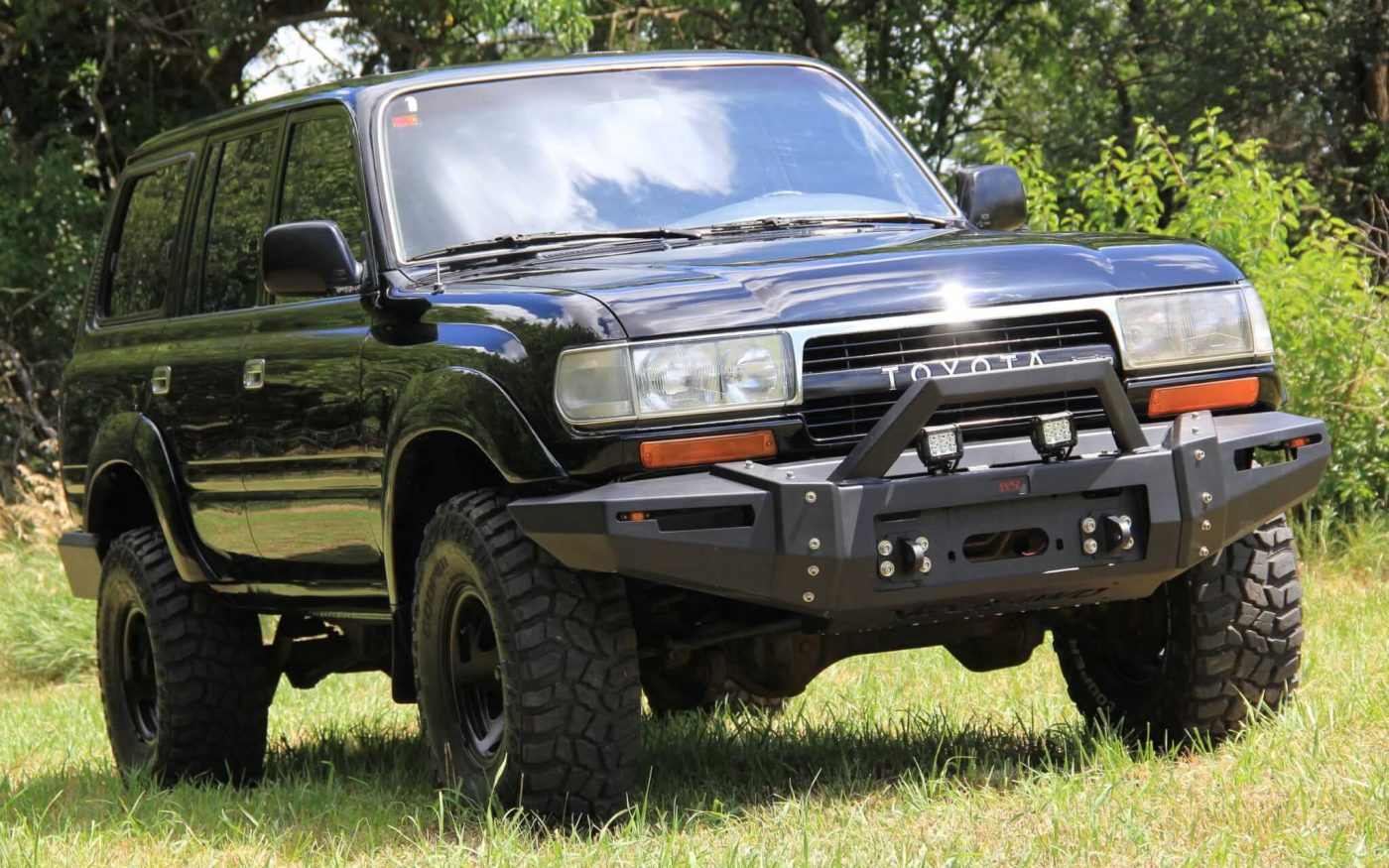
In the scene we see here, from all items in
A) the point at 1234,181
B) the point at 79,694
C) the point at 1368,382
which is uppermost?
the point at 1234,181

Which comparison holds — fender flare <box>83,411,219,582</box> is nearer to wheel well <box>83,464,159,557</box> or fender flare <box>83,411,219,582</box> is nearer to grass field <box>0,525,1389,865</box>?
wheel well <box>83,464,159,557</box>

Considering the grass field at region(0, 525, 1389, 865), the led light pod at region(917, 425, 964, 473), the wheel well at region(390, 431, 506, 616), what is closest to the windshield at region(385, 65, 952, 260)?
the wheel well at region(390, 431, 506, 616)

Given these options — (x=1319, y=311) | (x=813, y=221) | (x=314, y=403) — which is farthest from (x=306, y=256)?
(x=1319, y=311)

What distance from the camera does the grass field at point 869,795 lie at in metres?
4.17

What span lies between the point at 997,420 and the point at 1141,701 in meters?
1.25

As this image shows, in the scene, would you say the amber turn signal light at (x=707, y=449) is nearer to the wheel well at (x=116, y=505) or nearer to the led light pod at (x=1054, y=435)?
the led light pod at (x=1054, y=435)

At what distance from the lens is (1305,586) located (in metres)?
9.08

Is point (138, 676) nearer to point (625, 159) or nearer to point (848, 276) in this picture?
point (625, 159)

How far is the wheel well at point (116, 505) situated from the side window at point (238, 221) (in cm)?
78

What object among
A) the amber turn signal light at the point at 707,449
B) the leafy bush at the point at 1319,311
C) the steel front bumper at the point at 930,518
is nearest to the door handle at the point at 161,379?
the steel front bumper at the point at 930,518

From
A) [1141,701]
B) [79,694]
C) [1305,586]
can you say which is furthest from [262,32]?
[1141,701]

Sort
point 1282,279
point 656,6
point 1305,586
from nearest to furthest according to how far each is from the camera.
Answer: point 1305,586 → point 1282,279 → point 656,6

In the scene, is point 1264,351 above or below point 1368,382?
above

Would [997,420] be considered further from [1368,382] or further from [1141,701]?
[1368,382]
